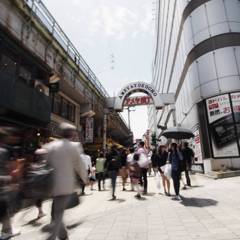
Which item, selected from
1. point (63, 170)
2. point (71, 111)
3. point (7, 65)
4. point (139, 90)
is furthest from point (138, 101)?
point (63, 170)

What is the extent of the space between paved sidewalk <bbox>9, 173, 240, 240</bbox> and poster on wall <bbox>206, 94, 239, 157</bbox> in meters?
6.82

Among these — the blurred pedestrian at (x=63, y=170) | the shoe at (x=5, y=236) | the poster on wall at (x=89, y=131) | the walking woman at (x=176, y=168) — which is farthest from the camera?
the poster on wall at (x=89, y=131)

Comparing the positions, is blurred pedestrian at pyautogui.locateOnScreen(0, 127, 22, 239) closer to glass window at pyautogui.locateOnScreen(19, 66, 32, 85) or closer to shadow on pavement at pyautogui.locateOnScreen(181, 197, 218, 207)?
shadow on pavement at pyautogui.locateOnScreen(181, 197, 218, 207)

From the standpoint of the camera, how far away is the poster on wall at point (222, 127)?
49.4 feet

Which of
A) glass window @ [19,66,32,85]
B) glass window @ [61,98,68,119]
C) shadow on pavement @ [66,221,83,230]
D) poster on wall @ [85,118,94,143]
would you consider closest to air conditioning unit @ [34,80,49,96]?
glass window @ [19,66,32,85]

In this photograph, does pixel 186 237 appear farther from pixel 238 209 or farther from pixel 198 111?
pixel 198 111

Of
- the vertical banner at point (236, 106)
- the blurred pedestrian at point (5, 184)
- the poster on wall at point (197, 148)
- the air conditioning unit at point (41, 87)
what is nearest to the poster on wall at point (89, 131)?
the air conditioning unit at point (41, 87)

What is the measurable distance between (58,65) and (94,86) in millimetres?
7897

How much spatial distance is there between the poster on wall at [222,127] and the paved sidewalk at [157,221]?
6.82 metres

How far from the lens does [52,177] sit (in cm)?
381

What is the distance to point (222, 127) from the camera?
50.5 ft

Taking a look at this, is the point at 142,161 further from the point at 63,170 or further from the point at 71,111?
the point at 71,111

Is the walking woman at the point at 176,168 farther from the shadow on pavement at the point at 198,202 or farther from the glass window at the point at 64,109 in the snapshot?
the glass window at the point at 64,109

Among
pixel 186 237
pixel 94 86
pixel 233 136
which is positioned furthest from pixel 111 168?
pixel 94 86
